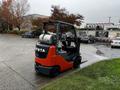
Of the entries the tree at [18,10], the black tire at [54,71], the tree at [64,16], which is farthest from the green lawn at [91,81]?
the tree at [18,10]

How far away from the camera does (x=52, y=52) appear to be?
8.20 meters

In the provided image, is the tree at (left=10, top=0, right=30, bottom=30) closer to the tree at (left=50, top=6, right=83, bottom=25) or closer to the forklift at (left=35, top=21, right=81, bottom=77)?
the tree at (left=50, top=6, right=83, bottom=25)

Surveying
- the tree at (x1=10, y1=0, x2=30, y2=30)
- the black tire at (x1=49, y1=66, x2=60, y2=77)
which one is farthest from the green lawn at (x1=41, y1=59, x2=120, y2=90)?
the tree at (x1=10, y1=0, x2=30, y2=30)

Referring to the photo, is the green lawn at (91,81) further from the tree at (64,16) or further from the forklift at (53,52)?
the tree at (64,16)

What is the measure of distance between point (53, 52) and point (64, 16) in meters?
36.7

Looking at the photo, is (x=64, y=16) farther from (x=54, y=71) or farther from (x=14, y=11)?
(x=54, y=71)

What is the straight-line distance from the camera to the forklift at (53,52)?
830 centimetres

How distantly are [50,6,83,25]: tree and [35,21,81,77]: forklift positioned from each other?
34381 millimetres

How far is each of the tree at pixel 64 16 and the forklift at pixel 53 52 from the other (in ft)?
113

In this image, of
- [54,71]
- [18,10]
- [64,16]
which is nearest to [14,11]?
[18,10]

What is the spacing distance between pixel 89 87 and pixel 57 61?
2.27 meters

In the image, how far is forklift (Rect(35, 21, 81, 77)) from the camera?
27.2ft

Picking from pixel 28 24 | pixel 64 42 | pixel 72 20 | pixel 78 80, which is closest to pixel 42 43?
pixel 64 42

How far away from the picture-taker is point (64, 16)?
146ft
